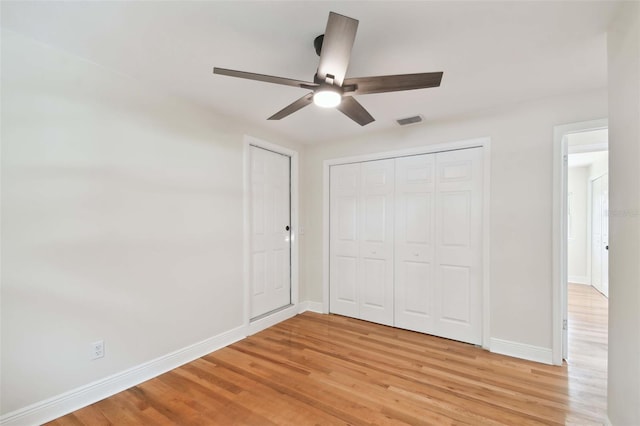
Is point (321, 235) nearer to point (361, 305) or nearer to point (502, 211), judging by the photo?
point (361, 305)

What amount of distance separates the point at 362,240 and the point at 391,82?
248 centimetres

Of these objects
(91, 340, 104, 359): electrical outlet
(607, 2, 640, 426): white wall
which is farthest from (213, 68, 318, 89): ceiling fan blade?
(91, 340, 104, 359): electrical outlet

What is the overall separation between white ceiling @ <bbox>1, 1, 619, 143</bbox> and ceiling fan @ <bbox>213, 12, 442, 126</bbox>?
31 cm

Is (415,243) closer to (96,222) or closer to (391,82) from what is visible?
(391,82)

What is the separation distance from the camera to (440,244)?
10.6ft

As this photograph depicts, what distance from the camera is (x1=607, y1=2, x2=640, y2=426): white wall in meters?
1.39

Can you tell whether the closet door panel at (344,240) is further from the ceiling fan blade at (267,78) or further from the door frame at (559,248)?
the ceiling fan blade at (267,78)

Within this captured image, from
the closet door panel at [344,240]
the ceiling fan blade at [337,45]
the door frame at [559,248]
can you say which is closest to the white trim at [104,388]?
the closet door panel at [344,240]

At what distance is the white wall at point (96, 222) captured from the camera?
1.78 metres

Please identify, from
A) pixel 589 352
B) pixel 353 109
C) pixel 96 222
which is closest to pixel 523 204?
pixel 589 352

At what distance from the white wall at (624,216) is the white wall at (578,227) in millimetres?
5168

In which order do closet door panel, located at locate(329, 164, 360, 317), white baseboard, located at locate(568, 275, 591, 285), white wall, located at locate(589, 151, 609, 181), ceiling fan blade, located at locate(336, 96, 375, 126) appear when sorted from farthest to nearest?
1. white baseboard, located at locate(568, 275, 591, 285)
2. white wall, located at locate(589, 151, 609, 181)
3. closet door panel, located at locate(329, 164, 360, 317)
4. ceiling fan blade, located at locate(336, 96, 375, 126)

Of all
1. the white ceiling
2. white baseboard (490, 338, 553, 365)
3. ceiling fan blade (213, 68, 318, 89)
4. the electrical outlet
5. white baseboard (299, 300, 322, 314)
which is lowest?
white baseboard (299, 300, 322, 314)

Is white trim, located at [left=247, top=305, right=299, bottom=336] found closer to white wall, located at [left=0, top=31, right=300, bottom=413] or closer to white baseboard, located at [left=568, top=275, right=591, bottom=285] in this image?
white wall, located at [left=0, top=31, right=300, bottom=413]
